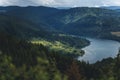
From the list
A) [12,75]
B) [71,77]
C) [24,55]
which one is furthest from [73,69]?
[24,55]

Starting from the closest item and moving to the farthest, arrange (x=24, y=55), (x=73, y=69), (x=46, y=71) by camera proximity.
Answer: (x=46, y=71)
(x=73, y=69)
(x=24, y=55)

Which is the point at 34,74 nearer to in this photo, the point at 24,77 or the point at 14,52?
the point at 24,77

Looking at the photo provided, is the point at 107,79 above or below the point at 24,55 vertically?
above

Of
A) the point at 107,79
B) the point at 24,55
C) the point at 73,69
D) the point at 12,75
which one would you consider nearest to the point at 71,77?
the point at 73,69

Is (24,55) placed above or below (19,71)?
below

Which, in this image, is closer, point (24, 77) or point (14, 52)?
point (24, 77)

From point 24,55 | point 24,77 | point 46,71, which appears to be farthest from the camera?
point 24,55

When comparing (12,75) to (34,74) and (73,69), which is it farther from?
(73,69)

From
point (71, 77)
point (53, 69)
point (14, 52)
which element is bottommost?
point (14, 52)

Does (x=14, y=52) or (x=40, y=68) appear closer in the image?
(x=40, y=68)
